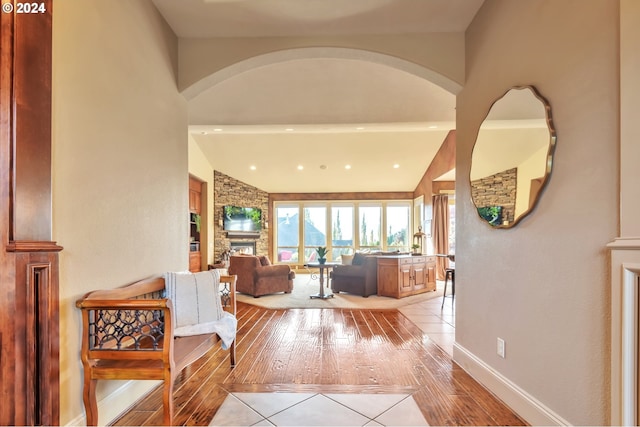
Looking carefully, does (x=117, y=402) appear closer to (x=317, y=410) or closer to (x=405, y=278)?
(x=317, y=410)

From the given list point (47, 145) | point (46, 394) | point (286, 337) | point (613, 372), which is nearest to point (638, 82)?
point (613, 372)

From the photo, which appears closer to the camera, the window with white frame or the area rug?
the area rug

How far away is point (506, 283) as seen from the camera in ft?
6.53

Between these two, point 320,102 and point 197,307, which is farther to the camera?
point 320,102

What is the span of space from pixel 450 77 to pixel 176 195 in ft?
8.81

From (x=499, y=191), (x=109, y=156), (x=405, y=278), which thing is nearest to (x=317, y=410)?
(x=499, y=191)

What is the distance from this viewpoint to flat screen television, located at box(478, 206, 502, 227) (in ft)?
6.88

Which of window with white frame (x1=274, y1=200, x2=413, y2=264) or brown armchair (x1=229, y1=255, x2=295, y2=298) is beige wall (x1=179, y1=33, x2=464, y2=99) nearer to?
brown armchair (x1=229, y1=255, x2=295, y2=298)

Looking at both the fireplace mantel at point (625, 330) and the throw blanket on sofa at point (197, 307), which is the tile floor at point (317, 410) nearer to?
the throw blanket on sofa at point (197, 307)

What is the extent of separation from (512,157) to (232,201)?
752 cm

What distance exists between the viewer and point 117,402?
1.84 metres

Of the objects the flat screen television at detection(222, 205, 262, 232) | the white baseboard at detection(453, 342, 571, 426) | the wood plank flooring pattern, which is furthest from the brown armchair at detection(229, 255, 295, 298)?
the white baseboard at detection(453, 342, 571, 426)

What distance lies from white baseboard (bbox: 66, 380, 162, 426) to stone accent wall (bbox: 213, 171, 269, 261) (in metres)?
5.88

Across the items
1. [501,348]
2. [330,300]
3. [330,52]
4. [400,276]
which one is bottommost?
[330,300]
